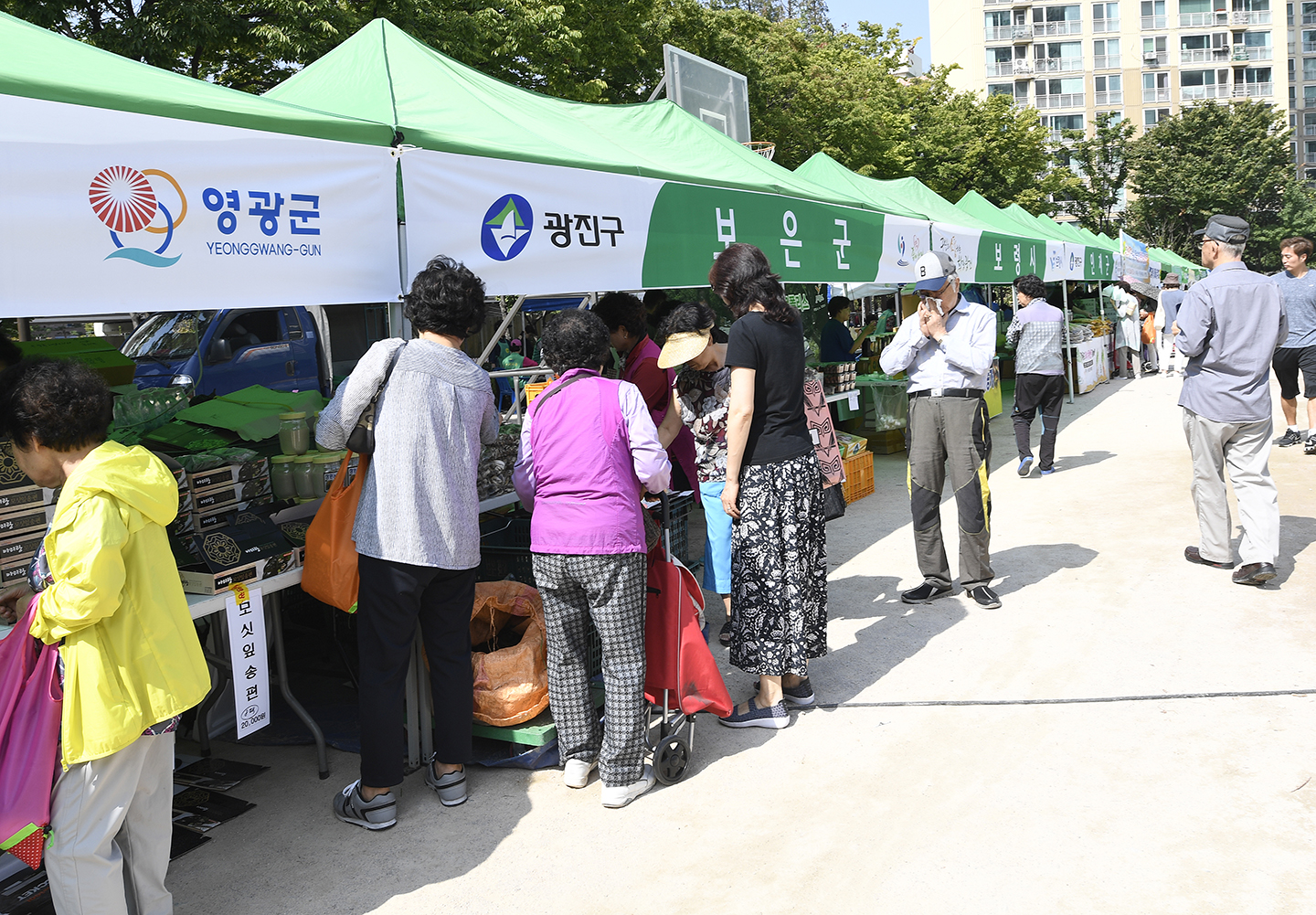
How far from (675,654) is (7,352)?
2.54 m

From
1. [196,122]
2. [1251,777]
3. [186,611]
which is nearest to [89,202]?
[196,122]

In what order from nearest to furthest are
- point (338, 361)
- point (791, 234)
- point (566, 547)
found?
point (566, 547) < point (791, 234) < point (338, 361)

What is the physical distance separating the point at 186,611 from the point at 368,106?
7.54 ft

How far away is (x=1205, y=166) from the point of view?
51.1 meters

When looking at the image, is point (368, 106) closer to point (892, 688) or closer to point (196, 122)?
point (196, 122)

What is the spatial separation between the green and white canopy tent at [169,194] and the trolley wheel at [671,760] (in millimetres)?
1916

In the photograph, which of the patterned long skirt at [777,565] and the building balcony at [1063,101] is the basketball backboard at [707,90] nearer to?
the patterned long skirt at [777,565]

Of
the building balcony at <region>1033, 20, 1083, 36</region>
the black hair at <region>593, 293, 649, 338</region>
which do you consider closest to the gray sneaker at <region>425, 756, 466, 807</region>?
the black hair at <region>593, 293, 649, 338</region>

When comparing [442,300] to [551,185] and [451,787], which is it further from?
[451,787]

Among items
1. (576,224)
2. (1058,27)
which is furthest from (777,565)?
(1058,27)

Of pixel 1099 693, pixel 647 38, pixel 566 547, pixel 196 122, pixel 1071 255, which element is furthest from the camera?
pixel 647 38

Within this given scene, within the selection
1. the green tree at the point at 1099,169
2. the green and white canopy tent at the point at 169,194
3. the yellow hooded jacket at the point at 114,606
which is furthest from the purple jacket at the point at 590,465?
the green tree at the point at 1099,169

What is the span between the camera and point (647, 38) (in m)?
19.8

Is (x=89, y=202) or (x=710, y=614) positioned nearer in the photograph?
(x=89, y=202)
